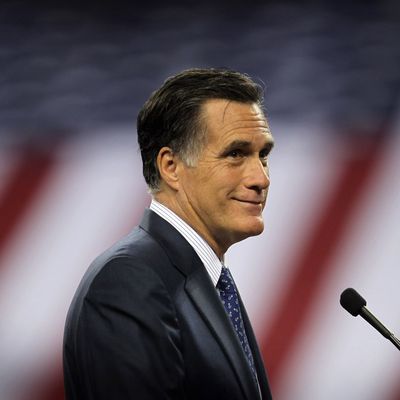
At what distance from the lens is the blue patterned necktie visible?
1.18 metres

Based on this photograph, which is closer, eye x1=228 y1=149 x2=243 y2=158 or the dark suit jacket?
the dark suit jacket

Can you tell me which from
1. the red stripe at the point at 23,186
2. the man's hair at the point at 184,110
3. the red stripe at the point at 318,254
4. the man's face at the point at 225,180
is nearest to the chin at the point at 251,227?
the man's face at the point at 225,180

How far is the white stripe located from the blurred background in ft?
3.73

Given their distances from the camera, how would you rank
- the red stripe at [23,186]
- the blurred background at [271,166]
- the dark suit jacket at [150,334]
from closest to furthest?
the dark suit jacket at [150,334]
the blurred background at [271,166]
the red stripe at [23,186]

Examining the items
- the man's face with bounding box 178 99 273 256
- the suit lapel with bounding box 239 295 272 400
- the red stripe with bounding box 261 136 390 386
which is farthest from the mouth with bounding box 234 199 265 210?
the red stripe with bounding box 261 136 390 386

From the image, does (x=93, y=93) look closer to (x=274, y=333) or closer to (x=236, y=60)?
(x=236, y=60)

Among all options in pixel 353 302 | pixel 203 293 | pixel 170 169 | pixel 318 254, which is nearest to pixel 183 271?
pixel 203 293

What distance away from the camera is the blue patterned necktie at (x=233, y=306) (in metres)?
1.18

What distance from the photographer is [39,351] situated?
7.54 feet

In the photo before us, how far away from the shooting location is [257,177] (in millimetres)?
1169

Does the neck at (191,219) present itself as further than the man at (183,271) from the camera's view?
Yes

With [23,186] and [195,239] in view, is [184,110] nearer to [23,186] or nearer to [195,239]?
[195,239]

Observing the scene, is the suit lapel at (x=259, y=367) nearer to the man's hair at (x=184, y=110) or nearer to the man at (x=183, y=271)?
the man at (x=183, y=271)

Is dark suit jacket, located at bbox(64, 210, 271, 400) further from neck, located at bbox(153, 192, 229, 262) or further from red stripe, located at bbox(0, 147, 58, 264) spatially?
red stripe, located at bbox(0, 147, 58, 264)
